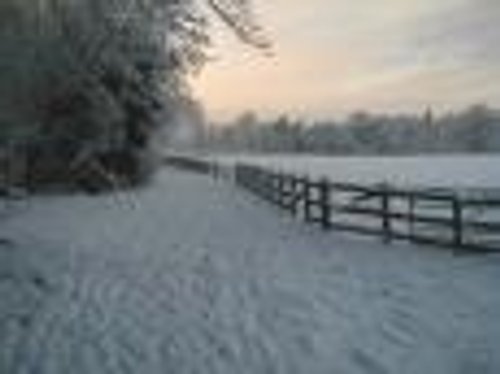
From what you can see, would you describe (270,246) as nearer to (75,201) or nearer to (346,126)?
(75,201)

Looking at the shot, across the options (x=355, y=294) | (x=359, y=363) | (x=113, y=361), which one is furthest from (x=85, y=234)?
(x=359, y=363)

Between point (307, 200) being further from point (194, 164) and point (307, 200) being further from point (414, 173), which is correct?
point (194, 164)

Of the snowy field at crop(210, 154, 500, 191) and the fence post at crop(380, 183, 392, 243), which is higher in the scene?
the fence post at crop(380, 183, 392, 243)

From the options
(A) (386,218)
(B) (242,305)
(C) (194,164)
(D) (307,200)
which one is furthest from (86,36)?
(C) (194,164)

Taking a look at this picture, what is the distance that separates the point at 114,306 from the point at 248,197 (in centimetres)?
1937

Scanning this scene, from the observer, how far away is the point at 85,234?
54.6 ft

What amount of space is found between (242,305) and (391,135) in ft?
510

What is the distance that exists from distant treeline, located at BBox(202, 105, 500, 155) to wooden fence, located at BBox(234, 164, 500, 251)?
133 metres

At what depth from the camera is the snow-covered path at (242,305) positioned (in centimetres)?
715

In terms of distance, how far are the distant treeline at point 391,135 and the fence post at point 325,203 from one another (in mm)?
139751

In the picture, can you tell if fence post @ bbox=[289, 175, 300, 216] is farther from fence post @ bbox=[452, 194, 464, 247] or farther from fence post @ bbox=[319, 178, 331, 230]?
fence post @ bbox=[452, 194, 464, 247]

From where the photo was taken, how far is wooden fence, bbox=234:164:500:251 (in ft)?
42.5

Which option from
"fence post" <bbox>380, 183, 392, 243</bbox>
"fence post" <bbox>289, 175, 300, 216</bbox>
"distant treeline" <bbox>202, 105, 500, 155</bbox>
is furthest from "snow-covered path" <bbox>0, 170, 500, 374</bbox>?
"distant treeline" <bbox>202, 105, 500, 155</bbox>

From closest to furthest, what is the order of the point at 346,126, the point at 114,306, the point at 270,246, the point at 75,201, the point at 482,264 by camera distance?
the point at 114,306, the point at 482,264, the point at 270,246, the point at 75,201, the point at 346,126
